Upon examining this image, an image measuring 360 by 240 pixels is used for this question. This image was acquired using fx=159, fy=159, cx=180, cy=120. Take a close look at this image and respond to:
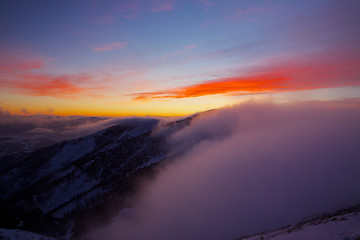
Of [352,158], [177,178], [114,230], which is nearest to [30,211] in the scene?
[114,230]

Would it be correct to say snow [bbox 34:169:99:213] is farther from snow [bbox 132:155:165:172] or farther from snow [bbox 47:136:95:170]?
snow [bbox 47:136:95:170]

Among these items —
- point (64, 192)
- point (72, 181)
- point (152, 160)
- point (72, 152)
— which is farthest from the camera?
point (72, 152)

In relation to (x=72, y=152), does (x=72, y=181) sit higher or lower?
lower

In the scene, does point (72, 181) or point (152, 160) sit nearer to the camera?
point (152, 160)

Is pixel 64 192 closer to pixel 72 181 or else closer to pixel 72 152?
pixel 72 181

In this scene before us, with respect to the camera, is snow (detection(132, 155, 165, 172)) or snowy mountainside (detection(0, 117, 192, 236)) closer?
snowy mountainside (detection(0, 117, 192, 236))

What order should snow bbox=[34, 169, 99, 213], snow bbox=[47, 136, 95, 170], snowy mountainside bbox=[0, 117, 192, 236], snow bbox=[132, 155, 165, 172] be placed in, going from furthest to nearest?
snow bbox=[47, 136, 95, 170] < snow bbox=[132, 155, 165, 172] < snow bbox=[34, 169, 99, 213] < snowy mountainside bbox=[0, 117, 192, 236]

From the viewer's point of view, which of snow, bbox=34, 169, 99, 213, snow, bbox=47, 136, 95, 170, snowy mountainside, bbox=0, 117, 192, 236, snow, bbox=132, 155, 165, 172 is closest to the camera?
snowy mountainside, bbox=0, 117, 192, 236

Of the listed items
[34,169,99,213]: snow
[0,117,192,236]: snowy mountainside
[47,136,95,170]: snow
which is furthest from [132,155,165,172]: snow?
[47,136,95,170]: snow

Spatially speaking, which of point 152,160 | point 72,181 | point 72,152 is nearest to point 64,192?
point 72,181

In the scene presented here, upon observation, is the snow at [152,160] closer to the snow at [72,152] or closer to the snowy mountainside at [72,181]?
the snowy mountainside at [72,181]
